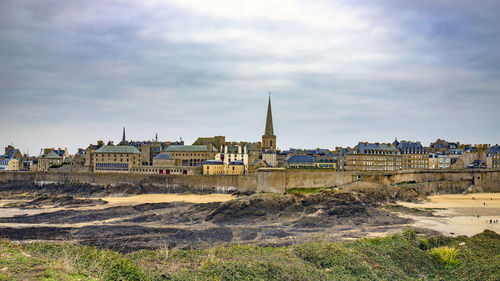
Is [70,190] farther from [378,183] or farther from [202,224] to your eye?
[378,183]

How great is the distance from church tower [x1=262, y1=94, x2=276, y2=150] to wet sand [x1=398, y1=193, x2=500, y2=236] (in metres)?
34.1

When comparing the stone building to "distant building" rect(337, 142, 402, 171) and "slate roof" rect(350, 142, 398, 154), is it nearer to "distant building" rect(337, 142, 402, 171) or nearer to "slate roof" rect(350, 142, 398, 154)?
"distant building" rect(337, 142, 402, 171)

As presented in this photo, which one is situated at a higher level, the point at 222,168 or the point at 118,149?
the point at 118,149

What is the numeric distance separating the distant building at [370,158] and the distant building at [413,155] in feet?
9.18

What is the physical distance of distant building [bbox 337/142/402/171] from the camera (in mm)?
72812

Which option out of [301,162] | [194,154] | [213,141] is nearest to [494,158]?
[301,162]

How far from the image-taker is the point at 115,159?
7856 cm

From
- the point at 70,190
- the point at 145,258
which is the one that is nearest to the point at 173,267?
the point at 145,258

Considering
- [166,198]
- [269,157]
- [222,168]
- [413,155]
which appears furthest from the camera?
[413,155]

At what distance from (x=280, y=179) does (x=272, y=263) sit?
4036cm

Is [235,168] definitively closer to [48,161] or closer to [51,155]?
[48,161]

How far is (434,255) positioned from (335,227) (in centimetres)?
1546

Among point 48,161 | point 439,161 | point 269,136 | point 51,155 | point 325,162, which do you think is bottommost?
point 439,161

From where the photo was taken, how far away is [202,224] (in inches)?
1538
